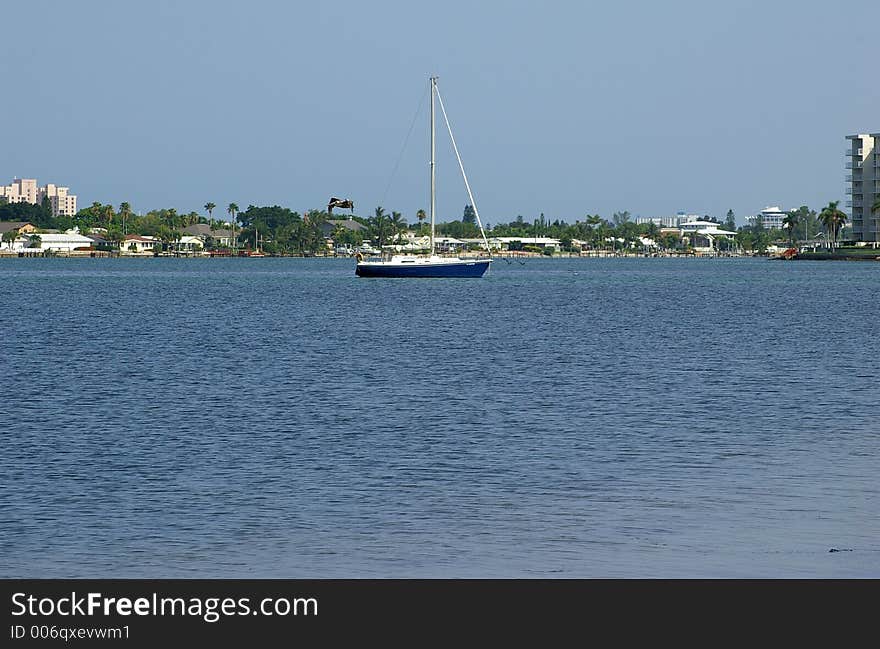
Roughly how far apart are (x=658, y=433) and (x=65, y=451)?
13.1 m

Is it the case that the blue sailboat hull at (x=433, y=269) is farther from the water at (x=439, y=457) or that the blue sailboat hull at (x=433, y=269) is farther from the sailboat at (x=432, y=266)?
the water at (x=439, y=457)

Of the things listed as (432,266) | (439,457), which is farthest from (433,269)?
(439,457)

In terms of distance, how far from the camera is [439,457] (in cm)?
2923

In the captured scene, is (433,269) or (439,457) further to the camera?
(433,269)

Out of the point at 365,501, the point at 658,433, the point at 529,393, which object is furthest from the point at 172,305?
the point at 365,501

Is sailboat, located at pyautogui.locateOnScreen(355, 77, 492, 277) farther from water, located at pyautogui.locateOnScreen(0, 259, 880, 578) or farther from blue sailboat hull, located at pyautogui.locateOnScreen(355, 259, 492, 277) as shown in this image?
water, located at pyautogui.locateOnScreen(0, 259, 880, 578)

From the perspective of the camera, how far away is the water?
66.8 ft

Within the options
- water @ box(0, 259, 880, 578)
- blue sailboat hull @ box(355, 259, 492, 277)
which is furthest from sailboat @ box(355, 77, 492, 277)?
water @ box(0, 259, 880, 578)

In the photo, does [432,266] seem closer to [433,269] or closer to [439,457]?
[433,269]

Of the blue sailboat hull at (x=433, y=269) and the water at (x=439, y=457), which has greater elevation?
the blue sailboat hull at (x=433, y=269)

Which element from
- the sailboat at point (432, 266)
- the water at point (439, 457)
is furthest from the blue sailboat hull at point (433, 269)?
the water at point (439, 457)

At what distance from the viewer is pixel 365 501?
24453 mm

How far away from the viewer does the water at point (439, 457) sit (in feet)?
66.8
